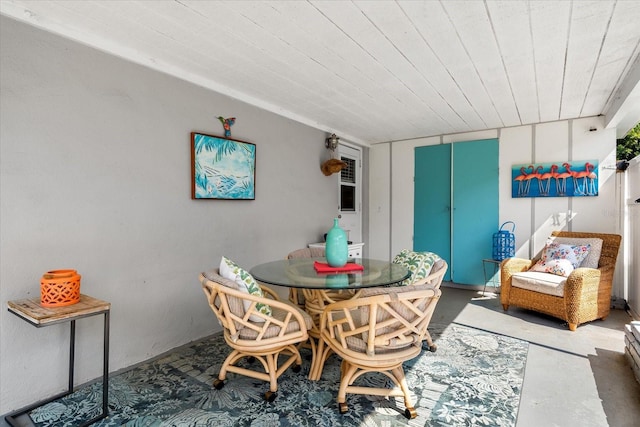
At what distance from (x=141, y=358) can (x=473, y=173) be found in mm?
4854

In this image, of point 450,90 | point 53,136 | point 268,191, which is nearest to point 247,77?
point 268,191

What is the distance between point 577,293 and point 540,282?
0.35m

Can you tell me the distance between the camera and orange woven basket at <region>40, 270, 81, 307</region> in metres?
1.84

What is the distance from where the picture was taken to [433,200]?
5387mm

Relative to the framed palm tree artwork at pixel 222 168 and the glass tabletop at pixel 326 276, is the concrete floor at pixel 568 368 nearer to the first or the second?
the glass tabletop at pixel 326 276

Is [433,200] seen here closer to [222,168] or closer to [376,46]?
[376,46]

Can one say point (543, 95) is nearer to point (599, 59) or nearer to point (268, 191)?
point (599, 59)

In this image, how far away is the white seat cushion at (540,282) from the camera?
347 cm

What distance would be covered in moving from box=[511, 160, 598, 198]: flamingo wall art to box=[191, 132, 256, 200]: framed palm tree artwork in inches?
148

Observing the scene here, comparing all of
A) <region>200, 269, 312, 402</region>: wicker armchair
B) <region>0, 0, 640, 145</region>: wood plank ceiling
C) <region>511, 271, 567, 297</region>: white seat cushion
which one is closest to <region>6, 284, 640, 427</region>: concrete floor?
<region>511, 271, 567, 297</region>: white seat cushion

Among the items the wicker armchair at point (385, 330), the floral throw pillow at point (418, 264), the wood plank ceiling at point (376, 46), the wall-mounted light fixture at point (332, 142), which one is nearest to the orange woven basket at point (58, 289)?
the wicker armchair at point (385, 330)

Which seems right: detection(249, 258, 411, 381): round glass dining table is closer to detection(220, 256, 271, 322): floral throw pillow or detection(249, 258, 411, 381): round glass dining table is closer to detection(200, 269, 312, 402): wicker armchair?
detection(220, 256, 271, 322): floral throw pillow

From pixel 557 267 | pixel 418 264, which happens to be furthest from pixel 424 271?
pixel 557 267

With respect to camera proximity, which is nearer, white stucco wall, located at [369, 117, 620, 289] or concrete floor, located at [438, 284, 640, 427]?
concrete floor, located at [438, 284, 640, 427]
